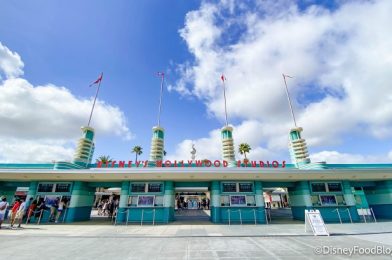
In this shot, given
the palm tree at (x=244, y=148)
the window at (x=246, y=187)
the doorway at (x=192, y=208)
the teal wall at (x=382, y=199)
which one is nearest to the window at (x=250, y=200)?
the window at (x=246, y=187)

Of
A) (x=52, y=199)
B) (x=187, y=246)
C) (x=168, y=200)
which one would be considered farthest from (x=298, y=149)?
(x=52, y=199)

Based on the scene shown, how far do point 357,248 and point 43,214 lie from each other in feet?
73.5

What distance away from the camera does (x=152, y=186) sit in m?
17.2

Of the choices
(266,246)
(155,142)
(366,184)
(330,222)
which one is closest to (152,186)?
(155,142)

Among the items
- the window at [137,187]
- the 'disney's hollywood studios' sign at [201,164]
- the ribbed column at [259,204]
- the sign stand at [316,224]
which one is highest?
the 'disney's hollywood studios' sign at [201,164]

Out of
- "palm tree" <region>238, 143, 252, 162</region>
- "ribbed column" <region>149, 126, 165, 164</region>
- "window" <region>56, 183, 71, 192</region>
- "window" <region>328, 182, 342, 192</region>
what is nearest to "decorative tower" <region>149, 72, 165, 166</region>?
"ribbed column" <region>149, 126, 165, 164</region>

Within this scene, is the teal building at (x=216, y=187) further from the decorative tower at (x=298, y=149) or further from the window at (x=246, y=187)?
the decorative tower at (x=298, y=149)

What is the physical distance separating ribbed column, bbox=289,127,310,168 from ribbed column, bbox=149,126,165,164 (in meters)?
16.9

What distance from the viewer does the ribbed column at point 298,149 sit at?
870 inches

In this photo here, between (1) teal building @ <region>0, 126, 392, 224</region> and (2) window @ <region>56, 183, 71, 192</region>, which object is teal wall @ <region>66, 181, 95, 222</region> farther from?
(2) window @ <region>56, 183, 71, 192</region>

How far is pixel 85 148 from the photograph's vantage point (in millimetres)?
23172

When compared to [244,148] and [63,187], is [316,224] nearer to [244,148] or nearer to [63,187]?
[63,187]

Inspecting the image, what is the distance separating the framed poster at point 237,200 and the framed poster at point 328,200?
711cm

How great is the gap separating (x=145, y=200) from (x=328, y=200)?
16631mm
